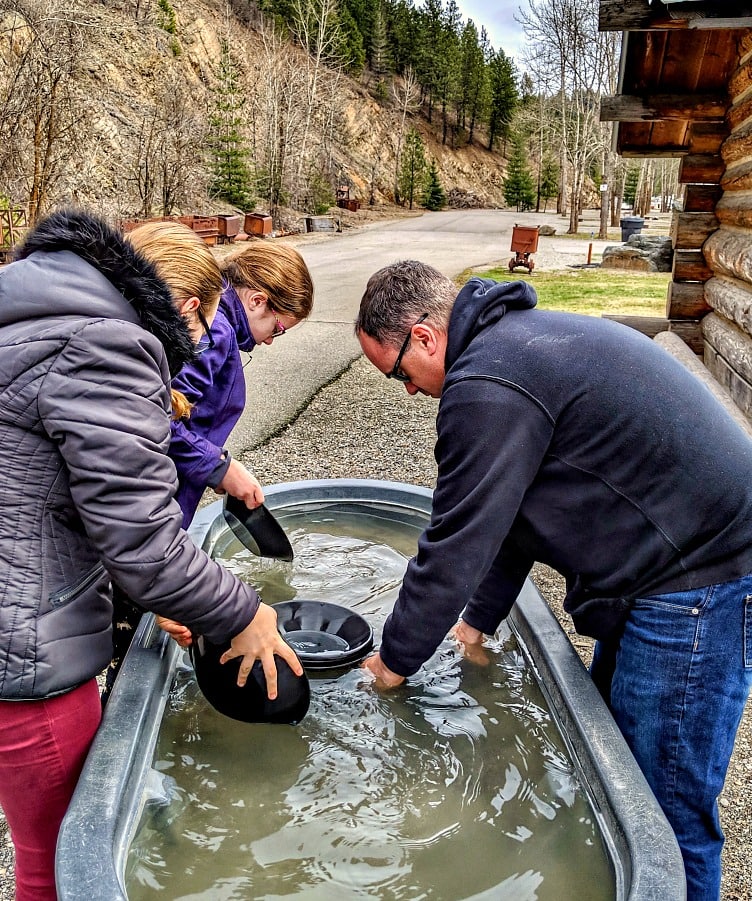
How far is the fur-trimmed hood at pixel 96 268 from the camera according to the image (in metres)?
1.42

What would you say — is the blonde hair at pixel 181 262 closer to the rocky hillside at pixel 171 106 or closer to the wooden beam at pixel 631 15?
the wooden beam at pixel 631 15

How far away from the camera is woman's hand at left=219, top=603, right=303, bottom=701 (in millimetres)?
1704

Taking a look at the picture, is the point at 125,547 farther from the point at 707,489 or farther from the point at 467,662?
the point at 467,662

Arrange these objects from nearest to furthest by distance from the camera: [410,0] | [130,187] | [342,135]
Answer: [130,187], [342,135], [410,0]

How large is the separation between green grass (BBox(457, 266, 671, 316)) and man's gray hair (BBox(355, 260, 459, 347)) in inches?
314

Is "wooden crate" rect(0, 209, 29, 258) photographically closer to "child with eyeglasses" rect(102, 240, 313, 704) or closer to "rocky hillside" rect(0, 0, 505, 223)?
"rocky hillside" rect(0, 0, 505, 223)

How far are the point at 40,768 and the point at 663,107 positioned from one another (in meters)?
6.38

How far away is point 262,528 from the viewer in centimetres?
275

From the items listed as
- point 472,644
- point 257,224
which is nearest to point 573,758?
point 472,644

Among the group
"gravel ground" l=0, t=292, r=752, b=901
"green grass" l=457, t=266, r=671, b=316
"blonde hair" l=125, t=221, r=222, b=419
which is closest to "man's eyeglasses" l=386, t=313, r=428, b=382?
"blonde hair" l=125, t=221, r=222, b=419

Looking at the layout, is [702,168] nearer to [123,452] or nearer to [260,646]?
[260,646]

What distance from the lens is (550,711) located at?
6.91 ft

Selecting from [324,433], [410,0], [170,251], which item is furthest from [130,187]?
[410,0]

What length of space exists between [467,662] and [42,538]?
4.64 feet
